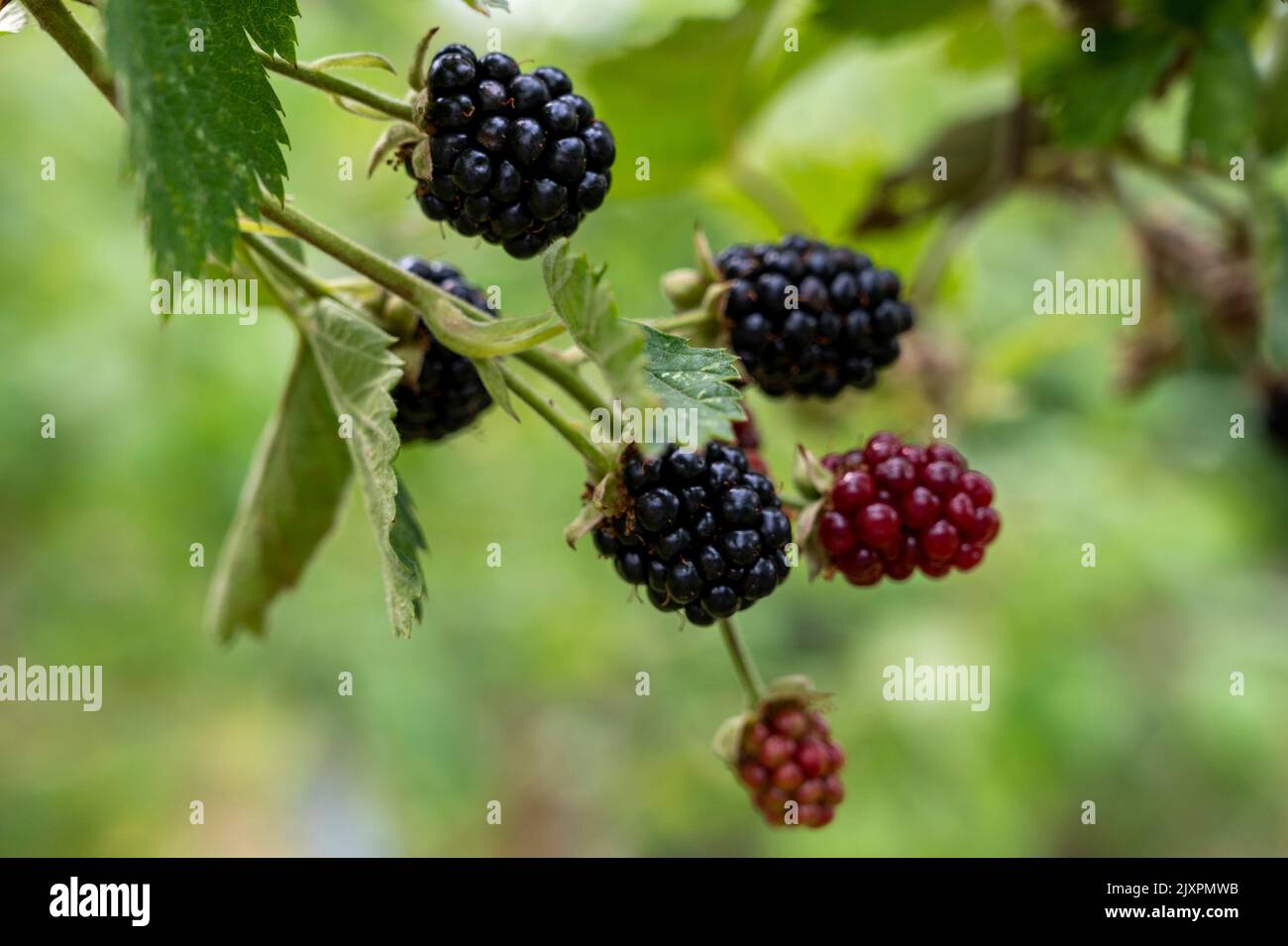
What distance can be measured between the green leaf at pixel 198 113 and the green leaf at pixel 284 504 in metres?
0.32

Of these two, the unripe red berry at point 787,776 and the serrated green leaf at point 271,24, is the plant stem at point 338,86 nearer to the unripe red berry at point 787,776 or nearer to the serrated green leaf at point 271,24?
the serrated green leaf at point 271,24

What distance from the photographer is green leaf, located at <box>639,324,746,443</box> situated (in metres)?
0.68

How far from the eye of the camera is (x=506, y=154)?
794 mm

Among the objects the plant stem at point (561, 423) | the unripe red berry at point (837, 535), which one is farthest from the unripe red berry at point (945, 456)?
the plant stem at point (561, 423)

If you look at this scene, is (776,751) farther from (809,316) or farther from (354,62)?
(354,62)

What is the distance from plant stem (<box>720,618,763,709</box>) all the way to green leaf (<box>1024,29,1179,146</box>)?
777mm

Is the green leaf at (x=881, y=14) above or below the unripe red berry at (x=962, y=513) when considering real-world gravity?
above

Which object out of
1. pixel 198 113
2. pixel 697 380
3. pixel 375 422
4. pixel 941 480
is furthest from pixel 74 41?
pixel 941 480

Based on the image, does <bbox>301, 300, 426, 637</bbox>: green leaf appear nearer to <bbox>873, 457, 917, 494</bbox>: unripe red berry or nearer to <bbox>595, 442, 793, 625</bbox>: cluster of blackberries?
<bbox>595, 442, 793, 625</bbox>: cluster of blackberries

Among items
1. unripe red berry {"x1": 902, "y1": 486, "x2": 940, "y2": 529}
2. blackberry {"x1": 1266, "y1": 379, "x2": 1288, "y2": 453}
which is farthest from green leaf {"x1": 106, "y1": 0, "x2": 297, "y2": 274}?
blackberry {"x1": 1266, "y1": 379, "x2": 1288, "y2": 453}

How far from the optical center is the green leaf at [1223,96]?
1.26 metres
